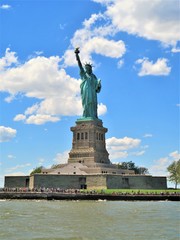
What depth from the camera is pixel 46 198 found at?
59188 millimetres

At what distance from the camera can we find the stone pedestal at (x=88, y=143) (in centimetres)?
7862

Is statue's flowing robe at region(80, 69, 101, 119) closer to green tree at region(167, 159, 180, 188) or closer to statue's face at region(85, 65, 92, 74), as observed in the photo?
statue's face at region(85, 65, 92, 74)

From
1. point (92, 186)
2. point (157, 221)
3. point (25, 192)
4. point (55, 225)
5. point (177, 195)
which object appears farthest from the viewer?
point (92, 186)

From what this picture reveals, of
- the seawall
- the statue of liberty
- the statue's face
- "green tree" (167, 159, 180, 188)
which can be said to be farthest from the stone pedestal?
the seawall

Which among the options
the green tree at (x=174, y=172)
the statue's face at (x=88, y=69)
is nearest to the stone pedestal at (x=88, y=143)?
the statue's face at (x=88, y=69)

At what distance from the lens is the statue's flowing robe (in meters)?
83.0

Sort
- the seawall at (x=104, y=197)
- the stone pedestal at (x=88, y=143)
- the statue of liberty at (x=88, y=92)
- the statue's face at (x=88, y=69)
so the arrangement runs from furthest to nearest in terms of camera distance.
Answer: the statue's face at (x=88, y=69), the statue of liberty at (x=88, y=92), the stone pedestal at (x=88, y=143), the seawall at (x=104, y=197)

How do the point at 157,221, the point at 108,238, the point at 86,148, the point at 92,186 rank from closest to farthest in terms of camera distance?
the point at 108,238, the point at 157,221, the point at 92,186, the point at 86,148

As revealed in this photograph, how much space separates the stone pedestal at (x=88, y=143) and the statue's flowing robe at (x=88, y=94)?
5.91 feet

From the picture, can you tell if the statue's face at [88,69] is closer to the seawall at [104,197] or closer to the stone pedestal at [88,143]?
the stone pedestal at [88,143]

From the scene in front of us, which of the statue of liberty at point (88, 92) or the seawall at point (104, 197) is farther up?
the statue of liberty at point (88, 92)

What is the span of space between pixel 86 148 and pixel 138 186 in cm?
1360

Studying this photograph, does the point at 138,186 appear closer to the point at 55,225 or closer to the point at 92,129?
the point at 92,129

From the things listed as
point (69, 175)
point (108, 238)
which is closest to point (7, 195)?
point (69, 175)
